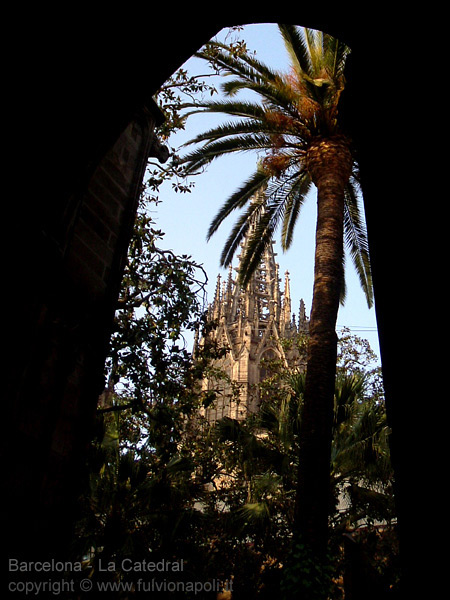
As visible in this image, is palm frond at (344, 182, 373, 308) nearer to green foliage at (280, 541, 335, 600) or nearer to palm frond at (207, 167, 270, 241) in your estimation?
palm frond at (207, 167, 270, 241)

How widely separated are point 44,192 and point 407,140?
6.90ft

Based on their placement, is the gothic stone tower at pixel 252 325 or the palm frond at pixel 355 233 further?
the gothic stone tower at pixel 252 325

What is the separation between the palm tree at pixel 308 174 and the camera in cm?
725

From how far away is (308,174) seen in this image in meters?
10.8

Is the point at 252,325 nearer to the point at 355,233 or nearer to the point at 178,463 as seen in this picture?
the point at 355,233

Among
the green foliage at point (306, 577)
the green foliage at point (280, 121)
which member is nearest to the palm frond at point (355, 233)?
the green foliage at point (280, 121)

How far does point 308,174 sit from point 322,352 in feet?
15.0

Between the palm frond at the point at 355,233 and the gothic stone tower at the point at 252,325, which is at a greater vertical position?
the gothic stone tower at the point at 252,325

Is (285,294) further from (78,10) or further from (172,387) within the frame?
(78,10)

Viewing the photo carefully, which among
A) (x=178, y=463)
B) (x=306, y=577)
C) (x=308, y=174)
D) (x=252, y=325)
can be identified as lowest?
(x=306, y=577)

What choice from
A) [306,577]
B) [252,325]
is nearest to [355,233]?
[306,577]

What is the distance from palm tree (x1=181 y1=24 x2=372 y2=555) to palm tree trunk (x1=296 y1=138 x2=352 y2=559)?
0.05ft

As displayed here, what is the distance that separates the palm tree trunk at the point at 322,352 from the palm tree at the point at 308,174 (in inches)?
0.6

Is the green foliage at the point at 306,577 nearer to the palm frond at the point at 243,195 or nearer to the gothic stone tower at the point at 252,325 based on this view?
the palm frond at the point at 243,195
